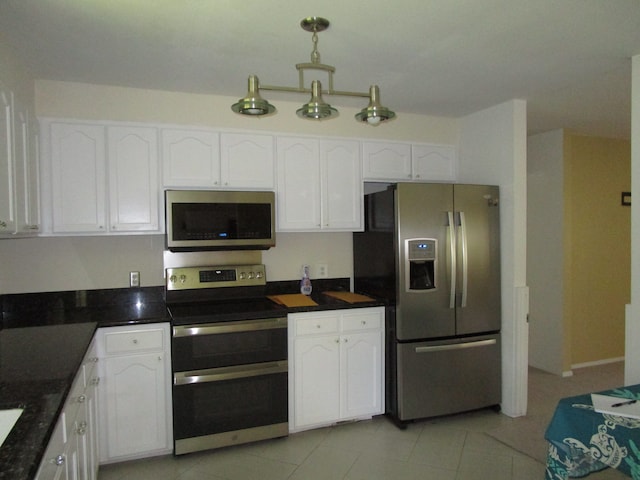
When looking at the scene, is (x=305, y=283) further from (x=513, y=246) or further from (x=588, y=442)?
(x=588, y=442)

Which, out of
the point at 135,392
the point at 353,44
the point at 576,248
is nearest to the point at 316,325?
the point at 135,392

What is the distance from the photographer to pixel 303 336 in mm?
2914

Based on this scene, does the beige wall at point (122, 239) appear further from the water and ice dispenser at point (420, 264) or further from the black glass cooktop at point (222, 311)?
the water and ice dispenser at point (420, 264)

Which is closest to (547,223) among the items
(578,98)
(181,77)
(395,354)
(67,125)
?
(578,98)

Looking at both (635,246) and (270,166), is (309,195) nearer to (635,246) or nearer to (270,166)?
(270,166)

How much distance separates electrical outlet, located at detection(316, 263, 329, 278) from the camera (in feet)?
11.7

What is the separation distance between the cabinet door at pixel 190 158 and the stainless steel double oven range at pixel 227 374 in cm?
86

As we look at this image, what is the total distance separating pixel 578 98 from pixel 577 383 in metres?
2.53

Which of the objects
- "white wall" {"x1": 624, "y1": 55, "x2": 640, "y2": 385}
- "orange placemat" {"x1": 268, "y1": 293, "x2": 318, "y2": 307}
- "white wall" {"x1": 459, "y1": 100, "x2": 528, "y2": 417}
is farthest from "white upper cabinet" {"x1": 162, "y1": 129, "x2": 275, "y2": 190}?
"white wall" {"x1": 624, "y1": 55, "x2": 640, "y2": 385}

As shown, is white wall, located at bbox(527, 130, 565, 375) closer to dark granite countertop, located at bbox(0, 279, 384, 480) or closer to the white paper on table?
dark granite countertop, located at bbox(0, 279, 384, 480)

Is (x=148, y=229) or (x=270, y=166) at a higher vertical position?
(x=270, y=166)

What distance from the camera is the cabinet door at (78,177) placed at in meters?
2.66

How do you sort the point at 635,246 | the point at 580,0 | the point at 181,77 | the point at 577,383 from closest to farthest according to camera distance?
the point at 580,0 < the point at 635,246 < the point at 181,77 < the point at 577,383

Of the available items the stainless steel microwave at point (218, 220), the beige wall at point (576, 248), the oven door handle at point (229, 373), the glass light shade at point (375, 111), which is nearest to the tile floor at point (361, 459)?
the oven door handle at point (229, 373)
